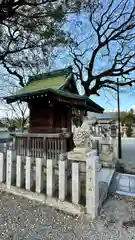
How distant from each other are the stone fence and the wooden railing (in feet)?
8.73

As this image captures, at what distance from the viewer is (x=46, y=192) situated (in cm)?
322

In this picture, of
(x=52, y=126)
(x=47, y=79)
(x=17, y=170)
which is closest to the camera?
(x=17, y=170)

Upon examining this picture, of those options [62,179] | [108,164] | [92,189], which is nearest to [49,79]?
[108,164]

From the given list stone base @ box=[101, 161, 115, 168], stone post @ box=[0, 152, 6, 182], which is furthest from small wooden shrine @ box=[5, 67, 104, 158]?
stone post @ box=[0, 152, 6, 182]

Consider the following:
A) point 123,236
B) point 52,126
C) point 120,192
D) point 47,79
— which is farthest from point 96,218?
point 47,79

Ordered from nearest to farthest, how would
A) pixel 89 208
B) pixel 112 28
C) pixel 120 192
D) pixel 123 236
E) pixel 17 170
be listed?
pixel 123 236
pixel 89 208
pixel 17 170
pixel 120 192
pixel 112 28

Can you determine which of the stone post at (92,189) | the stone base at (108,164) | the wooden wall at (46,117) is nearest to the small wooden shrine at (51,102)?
the wooden wall at (46,117)

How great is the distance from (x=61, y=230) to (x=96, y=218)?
2.02 feet

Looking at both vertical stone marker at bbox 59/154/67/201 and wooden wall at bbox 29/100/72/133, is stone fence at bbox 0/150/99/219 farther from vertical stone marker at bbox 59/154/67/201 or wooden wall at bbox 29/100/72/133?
wooden wall at bbox 29/100/72/133

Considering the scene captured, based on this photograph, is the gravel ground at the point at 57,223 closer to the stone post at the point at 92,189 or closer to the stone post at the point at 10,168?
the stone post at the point at 92,189

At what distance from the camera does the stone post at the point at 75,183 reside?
292cm

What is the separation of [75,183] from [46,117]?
15.5ft

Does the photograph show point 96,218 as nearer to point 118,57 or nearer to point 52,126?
point 52,126

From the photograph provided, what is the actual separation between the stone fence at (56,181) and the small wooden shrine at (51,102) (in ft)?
9.26
